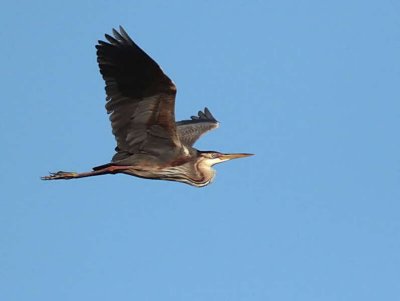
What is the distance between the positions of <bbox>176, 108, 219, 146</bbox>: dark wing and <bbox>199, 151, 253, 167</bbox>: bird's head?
935 mm

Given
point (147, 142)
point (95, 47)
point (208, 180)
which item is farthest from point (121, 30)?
point (208, 180)

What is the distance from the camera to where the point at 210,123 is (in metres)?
18.8

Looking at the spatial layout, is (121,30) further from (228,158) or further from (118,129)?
(228,158)

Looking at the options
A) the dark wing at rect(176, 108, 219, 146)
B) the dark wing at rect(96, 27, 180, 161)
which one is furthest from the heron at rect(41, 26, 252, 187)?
the dark wing at rect(176, 108, 219, 146)

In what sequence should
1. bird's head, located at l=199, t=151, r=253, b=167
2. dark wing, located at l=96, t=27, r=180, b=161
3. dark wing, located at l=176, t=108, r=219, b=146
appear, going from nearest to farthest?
dark wing, located at l=96, t=27, r=180, b=161 < bird's head, located at l=199, t=151, r=253, b=167 < dark wing, located at l=176, t=108, r=219, b=146

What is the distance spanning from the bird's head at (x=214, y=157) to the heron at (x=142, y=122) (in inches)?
0.6

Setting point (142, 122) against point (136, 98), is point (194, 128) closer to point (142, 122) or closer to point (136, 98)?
point (142, 122)

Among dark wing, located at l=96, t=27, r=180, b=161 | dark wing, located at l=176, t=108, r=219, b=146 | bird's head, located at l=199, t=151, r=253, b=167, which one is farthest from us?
dark wing, located at l=176, t=108, r=219, b=146

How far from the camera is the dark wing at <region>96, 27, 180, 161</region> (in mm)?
14914

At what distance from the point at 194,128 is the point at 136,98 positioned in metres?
3.26

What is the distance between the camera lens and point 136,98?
1520cm

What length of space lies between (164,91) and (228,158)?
236cm

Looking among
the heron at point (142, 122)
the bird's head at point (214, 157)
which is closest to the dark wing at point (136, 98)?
the heron at point (142, 122)

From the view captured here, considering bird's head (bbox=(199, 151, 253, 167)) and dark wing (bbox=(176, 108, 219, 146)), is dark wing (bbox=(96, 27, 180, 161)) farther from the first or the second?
dark wing (bbox=(176, 108, 219, 146))
